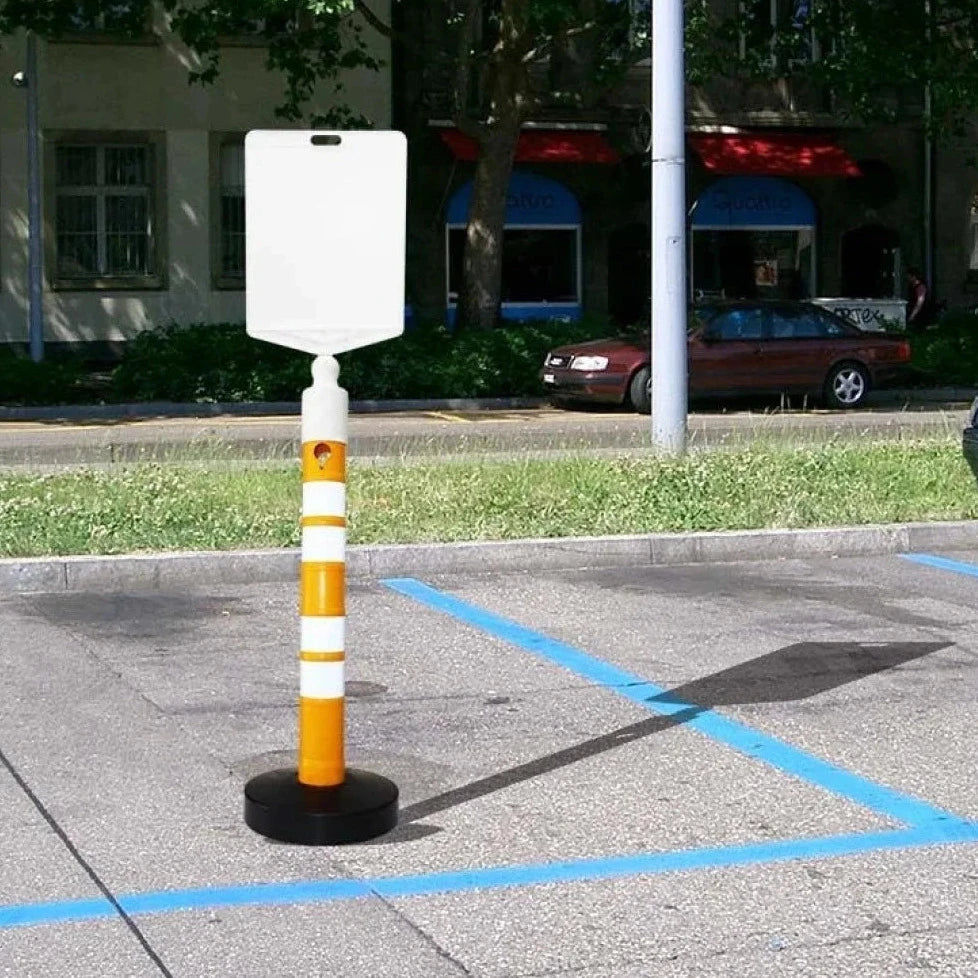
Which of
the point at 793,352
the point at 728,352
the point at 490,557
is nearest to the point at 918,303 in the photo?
the point at 793,352

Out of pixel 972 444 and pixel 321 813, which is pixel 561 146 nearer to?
pixel 972 444

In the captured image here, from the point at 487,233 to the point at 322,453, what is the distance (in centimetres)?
2414

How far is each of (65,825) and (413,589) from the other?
4.83m

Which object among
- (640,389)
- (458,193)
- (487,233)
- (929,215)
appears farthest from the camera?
(929,215)

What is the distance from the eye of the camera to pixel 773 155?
35.8 meters

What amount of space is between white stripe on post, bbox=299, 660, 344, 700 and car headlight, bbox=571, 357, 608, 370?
19946mm

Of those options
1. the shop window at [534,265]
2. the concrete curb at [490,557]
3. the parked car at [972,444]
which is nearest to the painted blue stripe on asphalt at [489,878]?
the concrete curb at [490,557]

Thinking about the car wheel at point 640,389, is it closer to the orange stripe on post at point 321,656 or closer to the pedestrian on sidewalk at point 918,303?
the pedestrian on sidewalk at point 918,303

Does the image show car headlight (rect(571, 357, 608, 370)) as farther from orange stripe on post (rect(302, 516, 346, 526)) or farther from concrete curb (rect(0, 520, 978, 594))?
orange stripe on post (rect(302, 516, 346, 526))

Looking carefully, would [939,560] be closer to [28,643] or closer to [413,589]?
[413,589]

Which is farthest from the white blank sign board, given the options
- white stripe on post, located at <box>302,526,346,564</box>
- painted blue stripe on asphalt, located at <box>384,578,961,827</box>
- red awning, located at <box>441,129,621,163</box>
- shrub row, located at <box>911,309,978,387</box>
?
red awning, located at <box>441,129,621,163</box>

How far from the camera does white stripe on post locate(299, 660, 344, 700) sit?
20.0 ft

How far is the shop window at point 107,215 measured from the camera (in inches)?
1283

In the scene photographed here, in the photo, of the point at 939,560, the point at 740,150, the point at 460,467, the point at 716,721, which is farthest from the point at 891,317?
the point at 716,721
